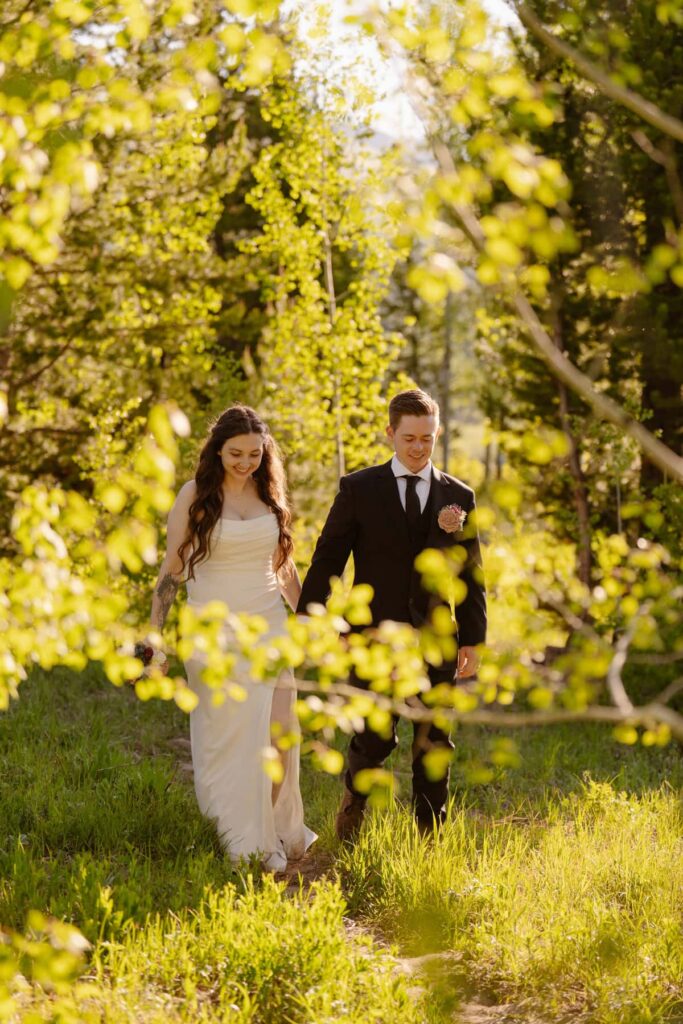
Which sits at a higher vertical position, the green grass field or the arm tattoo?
the arm tattoo

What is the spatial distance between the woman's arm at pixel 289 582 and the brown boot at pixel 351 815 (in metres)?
1.01

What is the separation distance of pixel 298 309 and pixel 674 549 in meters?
4.59

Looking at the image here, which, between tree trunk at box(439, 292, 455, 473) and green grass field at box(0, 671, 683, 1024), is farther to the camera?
tree trunk at box(439, 292, 455, 473)

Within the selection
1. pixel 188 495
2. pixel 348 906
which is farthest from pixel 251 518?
pixel 348 906

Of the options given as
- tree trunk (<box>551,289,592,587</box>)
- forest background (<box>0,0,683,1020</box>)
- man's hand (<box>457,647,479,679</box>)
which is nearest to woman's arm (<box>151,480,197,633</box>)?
man's hand (<box>457,647,479,679</box>)

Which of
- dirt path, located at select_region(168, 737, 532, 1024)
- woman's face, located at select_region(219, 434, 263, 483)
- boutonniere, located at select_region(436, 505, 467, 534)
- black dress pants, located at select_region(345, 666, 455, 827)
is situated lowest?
dirt path, located at select_region(168, 737, 532, 1024)

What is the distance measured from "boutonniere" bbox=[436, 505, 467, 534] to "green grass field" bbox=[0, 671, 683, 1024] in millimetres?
1408

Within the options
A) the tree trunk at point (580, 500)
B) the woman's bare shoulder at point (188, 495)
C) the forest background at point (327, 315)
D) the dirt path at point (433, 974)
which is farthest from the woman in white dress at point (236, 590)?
the tree trunk at point (580, 500)

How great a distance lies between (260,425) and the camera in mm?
5422

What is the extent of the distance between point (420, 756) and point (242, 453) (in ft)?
5.92

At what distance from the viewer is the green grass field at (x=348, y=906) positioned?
393cm

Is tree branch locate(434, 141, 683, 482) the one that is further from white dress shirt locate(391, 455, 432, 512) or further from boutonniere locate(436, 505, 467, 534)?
white dress shirt locate(391, 455, 432, 512)

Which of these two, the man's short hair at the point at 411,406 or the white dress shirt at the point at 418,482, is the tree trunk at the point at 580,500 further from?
the man's short hair at the point at 411,406

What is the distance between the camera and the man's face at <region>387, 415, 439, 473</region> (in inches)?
203
